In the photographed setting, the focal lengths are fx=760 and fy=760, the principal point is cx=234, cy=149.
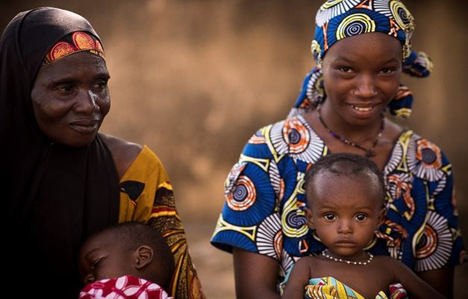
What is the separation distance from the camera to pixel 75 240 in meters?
3.40

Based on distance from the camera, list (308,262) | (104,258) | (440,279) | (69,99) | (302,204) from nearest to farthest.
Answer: (69,99) → (104,258) → (308,262) → (302,204) → (440,279)

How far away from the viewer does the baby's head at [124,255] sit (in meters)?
3.29

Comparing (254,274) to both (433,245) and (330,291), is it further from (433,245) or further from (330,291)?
(433,245)

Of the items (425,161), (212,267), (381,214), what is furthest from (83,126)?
(212,267)

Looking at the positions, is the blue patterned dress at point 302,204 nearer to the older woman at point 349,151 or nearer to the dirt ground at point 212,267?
the older woman at point 349,151

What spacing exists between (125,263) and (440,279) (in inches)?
64.0

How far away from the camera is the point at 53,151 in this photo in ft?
11.0

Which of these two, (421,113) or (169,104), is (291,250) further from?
(169,104)

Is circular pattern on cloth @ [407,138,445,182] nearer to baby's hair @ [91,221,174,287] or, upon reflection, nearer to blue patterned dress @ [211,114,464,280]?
blue patterned dress @ [211,114,464,280]

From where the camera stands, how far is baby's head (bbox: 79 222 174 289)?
3291mm

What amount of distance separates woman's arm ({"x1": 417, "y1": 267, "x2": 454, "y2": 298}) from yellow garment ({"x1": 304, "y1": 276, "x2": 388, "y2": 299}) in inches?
22.7

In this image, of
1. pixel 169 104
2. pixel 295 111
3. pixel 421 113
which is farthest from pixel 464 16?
pixel 295 111

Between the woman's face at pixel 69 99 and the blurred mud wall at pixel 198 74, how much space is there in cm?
547

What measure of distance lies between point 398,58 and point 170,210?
1340 millimetres
